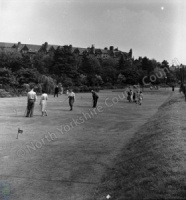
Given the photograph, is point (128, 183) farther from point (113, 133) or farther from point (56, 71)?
point (56, 71)

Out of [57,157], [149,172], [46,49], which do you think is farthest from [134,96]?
[46,49]

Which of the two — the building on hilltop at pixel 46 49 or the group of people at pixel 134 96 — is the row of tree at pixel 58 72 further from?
the building on hilltop at pixel 46 49

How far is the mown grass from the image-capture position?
4.66 meters

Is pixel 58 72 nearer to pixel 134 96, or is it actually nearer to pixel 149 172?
pixel 134 96

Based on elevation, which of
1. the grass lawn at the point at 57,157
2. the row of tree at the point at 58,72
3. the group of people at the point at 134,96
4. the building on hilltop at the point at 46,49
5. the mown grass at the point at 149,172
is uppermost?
the building on hilltop at the point at 46,49

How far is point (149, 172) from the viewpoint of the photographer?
562 cm

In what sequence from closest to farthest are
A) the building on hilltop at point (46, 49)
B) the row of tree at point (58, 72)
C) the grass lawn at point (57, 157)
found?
1. the grass lawn at point (57, 157)
2. the row of tree at point (58, 72)
3. the building on hilltop at point (46, 49)

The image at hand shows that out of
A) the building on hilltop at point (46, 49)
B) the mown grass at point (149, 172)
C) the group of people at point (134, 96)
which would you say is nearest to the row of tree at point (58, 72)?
the group of people at point (134, 96)

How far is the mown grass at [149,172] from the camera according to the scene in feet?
15.3

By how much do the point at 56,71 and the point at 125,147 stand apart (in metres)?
64.8

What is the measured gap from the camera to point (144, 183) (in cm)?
508

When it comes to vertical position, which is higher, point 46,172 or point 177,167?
point 177,167

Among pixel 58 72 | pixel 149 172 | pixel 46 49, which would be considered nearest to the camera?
pixel 149 172

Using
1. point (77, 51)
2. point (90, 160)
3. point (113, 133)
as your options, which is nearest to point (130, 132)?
point (113, 133)
